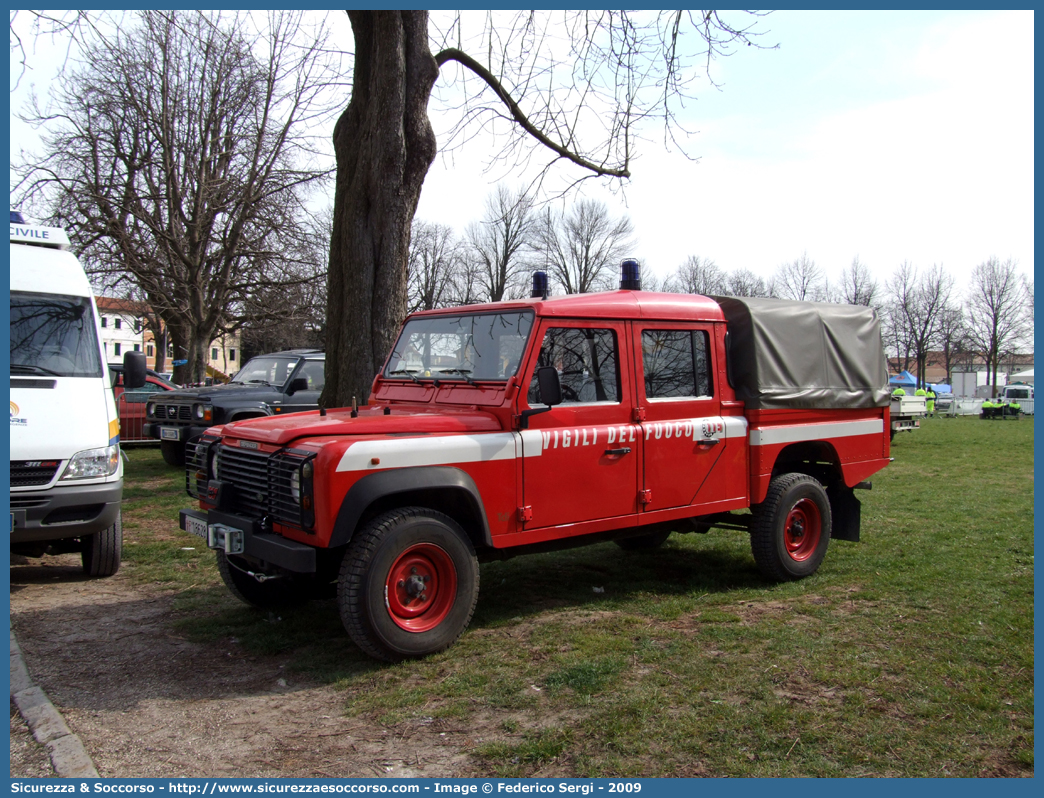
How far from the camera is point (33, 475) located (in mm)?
6121

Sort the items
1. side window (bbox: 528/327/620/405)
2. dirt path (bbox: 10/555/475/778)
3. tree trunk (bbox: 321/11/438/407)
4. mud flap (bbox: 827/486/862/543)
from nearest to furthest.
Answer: dirt path (bbox: 10/555/475/778) → side window (bbox: 528/327/620/405) → mud flap (bbox: 827/486/862/543) → tree trunk (bbox: 321/11/438/407)

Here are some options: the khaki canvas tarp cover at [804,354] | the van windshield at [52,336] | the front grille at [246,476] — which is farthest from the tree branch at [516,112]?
the front grille at [246,476]

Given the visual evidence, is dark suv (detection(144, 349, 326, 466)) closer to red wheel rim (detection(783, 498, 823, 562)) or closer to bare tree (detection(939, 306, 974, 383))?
red wheel rim (detection(783, 498, 823, 562))

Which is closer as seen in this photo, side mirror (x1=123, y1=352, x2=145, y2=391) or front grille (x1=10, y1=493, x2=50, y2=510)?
front grille (x1=10, y1=493, x2=50, y2=510)

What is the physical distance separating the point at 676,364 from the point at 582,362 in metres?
0.93

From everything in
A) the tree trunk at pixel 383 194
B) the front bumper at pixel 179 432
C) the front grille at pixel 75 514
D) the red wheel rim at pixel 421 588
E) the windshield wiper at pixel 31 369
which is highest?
the tree trunk at pixel 383 194

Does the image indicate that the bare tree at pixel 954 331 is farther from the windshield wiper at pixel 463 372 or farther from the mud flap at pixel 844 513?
the windshield wiper at pixel 463 372

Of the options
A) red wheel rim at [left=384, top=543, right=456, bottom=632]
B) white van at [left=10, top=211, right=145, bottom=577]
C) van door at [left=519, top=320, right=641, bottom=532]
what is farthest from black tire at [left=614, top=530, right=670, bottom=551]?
white van at [left=10, top=211, right=145, bottom=577]

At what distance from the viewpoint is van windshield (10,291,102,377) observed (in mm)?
6781

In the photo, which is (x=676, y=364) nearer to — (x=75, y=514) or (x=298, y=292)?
(x=75, y=514)

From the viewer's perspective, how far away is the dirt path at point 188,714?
3.64 m

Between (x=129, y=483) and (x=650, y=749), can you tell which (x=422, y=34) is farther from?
(x=650, y=749)

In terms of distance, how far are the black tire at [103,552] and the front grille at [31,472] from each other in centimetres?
75

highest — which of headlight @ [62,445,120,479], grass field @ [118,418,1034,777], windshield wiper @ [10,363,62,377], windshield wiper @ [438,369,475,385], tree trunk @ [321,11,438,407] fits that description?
tree trunk @ [321,11,438,407]
